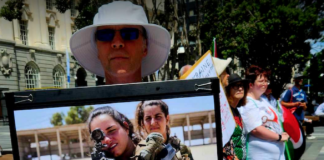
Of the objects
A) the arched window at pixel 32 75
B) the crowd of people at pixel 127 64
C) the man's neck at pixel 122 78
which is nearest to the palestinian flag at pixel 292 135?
the crowd of people at pixel 127 64

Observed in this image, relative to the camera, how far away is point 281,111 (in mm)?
3463

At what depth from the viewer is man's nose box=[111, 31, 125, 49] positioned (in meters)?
1.39

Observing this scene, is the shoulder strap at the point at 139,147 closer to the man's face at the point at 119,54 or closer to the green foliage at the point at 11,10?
the man's face at the point at 119,54

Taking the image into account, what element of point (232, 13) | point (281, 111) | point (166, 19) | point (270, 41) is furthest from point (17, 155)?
point (270, 41)

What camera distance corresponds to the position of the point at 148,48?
5.47 feet

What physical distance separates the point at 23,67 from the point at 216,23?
50.2ft

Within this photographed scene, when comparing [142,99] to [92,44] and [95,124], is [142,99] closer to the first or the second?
[95,124]

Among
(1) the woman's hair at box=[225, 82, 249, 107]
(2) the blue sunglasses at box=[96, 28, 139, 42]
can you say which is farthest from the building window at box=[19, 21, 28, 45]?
(2) the blue sunglasses at box=[96, 28, 139, 42]

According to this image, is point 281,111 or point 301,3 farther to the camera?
point 301,3

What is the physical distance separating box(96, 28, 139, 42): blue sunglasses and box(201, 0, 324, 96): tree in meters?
11.8

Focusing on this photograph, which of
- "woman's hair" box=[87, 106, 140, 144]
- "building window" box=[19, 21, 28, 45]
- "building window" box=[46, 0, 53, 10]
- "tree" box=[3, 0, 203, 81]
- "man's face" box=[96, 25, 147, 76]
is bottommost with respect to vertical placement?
"woman's hair" box=[87, 106, 140, 144]

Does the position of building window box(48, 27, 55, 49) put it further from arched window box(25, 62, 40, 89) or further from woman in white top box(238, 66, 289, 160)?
woman in white top box(238, 66, 289, 160)

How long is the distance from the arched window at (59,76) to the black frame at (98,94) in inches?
937

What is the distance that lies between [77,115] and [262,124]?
2513 mm
